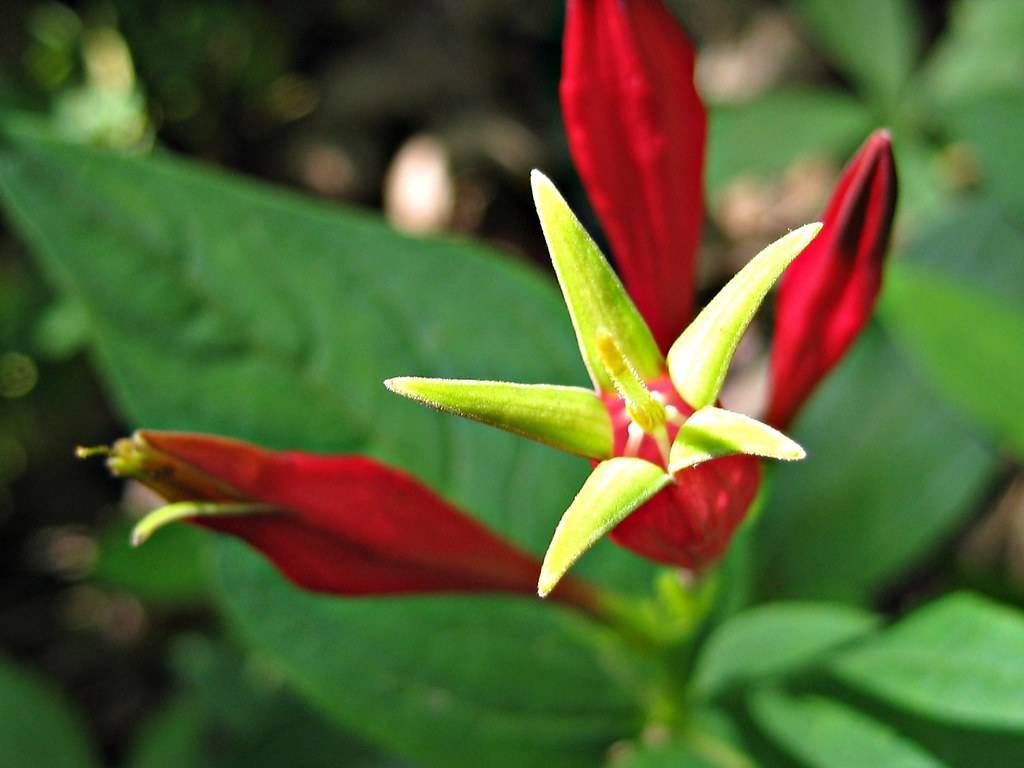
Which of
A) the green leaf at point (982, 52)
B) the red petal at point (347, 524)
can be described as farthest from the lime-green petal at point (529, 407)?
the green leaf at point (982, 52)

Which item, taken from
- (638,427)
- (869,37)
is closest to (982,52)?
(869,37)

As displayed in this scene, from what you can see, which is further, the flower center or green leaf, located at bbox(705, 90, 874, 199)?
green leaf, located at bbox(705, 90, 874, 199)

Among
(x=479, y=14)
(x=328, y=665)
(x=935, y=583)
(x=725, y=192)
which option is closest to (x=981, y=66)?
(x=725, y=192)

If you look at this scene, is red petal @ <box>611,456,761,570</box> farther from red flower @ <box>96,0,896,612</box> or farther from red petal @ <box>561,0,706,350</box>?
red petal @ <box>561,0,706,350</box>

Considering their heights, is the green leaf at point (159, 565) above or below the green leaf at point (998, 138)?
below

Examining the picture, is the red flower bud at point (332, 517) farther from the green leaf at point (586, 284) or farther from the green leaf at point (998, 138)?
the green leaf at point (998, 138)

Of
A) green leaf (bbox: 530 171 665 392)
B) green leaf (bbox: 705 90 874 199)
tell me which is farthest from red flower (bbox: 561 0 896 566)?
green leaf (bbox: 705 90 874 199)

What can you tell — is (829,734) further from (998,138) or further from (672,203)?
(998,138)
